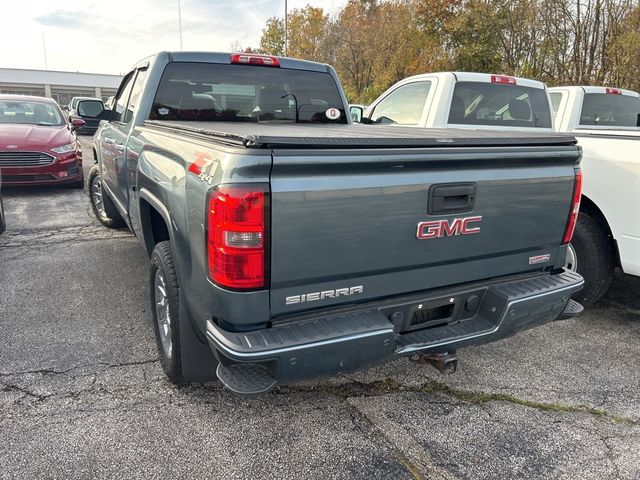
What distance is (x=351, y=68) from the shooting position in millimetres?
33375

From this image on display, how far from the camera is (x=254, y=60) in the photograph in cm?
429

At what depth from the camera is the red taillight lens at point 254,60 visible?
165 inches

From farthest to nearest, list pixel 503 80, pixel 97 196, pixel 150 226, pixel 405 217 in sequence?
1. pixel 97 196
2. pixel 503 80
3. pixel 150 226
4. pixel 405 217

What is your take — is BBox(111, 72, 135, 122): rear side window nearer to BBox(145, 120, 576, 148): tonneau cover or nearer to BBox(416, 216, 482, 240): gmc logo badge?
BBox(145, 120, 576, 148): tonneau cover

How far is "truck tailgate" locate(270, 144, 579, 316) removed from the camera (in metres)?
2.09

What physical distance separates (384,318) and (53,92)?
62.4 metres

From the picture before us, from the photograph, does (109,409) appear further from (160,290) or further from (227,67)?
(227,67)

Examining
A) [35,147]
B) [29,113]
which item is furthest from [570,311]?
[29,113]

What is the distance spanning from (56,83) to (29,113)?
52380 millimetres

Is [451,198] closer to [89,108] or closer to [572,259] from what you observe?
[572,259]

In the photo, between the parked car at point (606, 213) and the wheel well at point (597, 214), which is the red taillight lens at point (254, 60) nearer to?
the parked car at point (606, 213)

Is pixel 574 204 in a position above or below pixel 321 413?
above

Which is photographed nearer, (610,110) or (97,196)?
(97,196)

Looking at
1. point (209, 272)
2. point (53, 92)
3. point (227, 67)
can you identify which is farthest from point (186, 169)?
point (53, 92)
